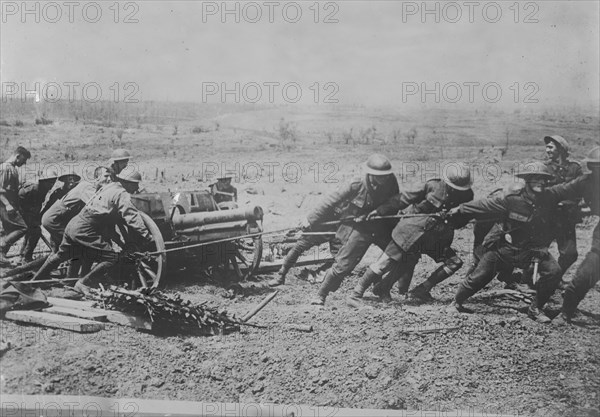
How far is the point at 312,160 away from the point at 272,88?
672 millimetres

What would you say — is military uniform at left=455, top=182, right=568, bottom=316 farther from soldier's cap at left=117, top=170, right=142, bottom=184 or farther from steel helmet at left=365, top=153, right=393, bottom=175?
soldier's cap at left=117, top=170, right=142, bottom=184

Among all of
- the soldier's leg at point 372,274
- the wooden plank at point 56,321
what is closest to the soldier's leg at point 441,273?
the soldier's leg at point 372,274

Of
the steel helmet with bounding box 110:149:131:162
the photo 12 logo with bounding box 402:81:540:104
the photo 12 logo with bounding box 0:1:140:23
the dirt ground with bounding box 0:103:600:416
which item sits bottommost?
the dirt ground with bounding box 0:103:600:416

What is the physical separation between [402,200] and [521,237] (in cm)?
97

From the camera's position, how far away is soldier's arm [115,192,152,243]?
15.5 feet

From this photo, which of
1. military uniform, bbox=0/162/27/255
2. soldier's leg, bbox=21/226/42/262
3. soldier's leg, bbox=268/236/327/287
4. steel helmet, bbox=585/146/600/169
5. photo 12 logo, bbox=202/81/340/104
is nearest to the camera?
steel helmet, bbox=585/146/600/169

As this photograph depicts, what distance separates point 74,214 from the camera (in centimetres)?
496

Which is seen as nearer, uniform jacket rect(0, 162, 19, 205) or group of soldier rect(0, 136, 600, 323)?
group of soldier rect(0, 136, 600, 323)

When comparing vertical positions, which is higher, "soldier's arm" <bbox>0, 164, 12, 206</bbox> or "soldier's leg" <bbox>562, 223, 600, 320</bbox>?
"soldier's arm" <bbox>0, 164, 12, 206</bbox>

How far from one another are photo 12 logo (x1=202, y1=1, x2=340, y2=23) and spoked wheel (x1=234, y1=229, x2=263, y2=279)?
1.84m

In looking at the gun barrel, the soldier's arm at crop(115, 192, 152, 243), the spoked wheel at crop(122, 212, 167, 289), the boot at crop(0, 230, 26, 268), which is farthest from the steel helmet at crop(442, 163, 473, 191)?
the boot at crop(0, 230, 26, 268)

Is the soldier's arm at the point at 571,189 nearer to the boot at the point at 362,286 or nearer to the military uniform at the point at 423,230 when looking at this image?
the military uniform at the point at 423,230

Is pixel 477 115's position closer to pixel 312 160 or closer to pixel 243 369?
pixel 312 160

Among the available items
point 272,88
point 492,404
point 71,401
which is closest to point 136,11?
point 272,88
